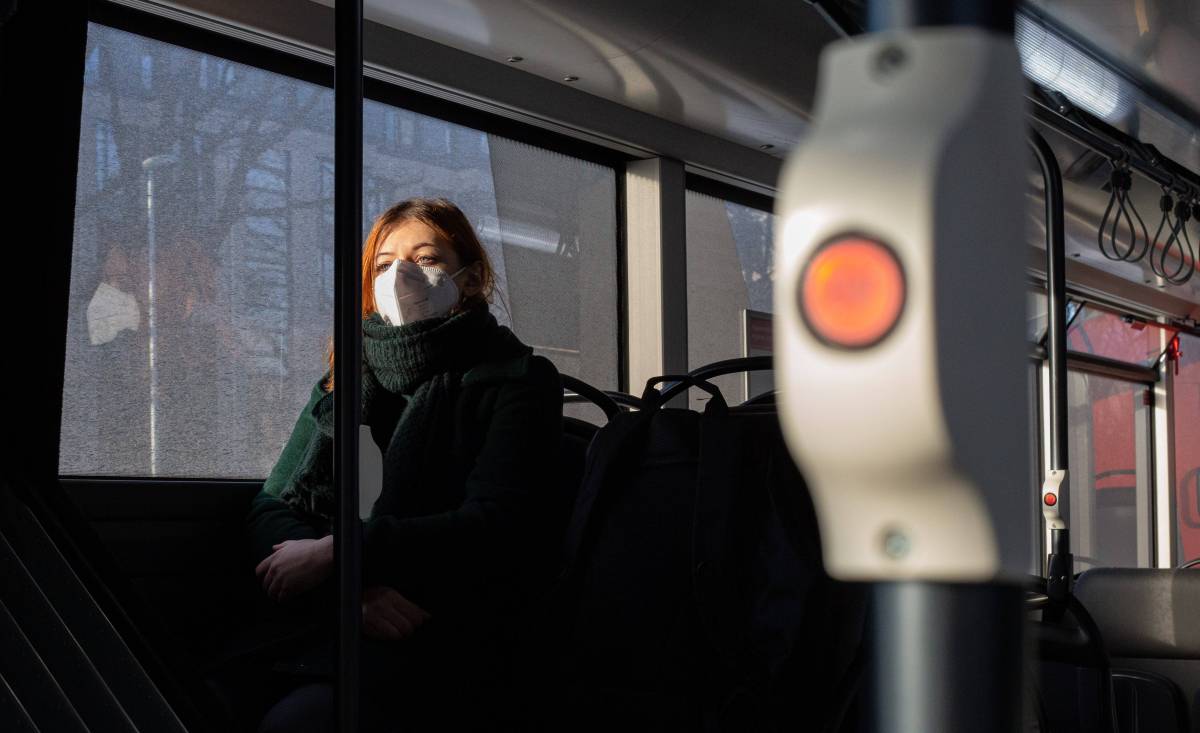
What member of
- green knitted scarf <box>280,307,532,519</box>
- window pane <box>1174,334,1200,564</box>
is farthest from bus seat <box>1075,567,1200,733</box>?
window pane <box>1174,334,1200,564</box>

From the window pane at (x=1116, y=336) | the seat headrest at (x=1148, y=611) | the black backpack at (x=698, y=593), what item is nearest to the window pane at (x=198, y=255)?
the black backpack at (x=698, y=593)

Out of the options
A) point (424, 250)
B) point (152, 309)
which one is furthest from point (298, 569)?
point (152, 309)

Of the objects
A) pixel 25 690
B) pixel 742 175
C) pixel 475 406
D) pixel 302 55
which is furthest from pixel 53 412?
pixel 742 175

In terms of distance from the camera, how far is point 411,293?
5.58ft

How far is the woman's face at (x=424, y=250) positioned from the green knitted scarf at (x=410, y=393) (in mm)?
75

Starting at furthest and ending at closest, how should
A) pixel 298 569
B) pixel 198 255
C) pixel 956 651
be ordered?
pixel 198 255 → pixel 298 569 → pixel 956 651

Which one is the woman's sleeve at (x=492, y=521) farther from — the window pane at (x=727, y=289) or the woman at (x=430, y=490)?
the window pane at (x=727, y=289)

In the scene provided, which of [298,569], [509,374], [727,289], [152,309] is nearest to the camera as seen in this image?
[298,569]

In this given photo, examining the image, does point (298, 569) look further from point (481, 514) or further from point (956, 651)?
point (956, 651)

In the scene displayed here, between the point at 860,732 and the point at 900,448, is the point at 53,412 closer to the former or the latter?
the point at 860,732

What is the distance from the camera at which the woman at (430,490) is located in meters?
1.46

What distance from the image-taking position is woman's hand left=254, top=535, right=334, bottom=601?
1530 millimetres

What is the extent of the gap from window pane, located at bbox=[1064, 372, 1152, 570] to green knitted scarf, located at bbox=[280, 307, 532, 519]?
225 inches

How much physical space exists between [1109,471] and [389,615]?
664 centimetres
